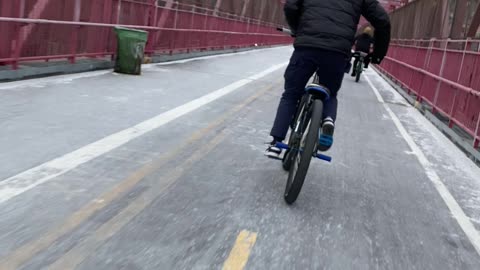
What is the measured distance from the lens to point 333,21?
16.3ft

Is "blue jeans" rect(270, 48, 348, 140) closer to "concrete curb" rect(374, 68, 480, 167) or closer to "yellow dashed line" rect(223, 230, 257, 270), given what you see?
"yellow dashed line" rect(223, 230, 257, 270)

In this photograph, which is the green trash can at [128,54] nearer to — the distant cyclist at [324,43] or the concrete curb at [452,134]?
the concrete curb at [452,134]

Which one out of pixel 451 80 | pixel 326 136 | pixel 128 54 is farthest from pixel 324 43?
pixel 128 54

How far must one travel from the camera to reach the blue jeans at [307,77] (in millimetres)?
5043

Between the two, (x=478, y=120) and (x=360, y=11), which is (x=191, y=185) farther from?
(x=478, y=120)

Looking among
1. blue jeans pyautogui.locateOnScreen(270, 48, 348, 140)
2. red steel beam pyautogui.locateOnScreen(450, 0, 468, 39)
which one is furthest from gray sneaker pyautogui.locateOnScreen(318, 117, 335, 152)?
red steel beam pyautogui.locateOnScreen(450, 0, 468, 39)

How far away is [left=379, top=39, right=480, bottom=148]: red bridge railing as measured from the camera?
31.9 feet

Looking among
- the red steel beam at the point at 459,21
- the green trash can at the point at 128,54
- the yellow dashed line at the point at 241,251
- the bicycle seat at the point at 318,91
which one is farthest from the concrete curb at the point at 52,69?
the red steel beam at the point at 459,21

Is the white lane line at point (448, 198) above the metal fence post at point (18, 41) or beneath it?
beneath

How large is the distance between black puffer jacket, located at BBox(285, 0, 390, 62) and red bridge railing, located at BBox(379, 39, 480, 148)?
4307mm

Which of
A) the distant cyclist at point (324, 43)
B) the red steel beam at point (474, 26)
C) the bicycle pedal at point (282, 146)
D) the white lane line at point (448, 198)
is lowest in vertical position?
the white lane line at point (448, 198)

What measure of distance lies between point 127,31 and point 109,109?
525cm

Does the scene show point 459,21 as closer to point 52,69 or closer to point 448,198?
point 52,69

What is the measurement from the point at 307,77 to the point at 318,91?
0.36 m
